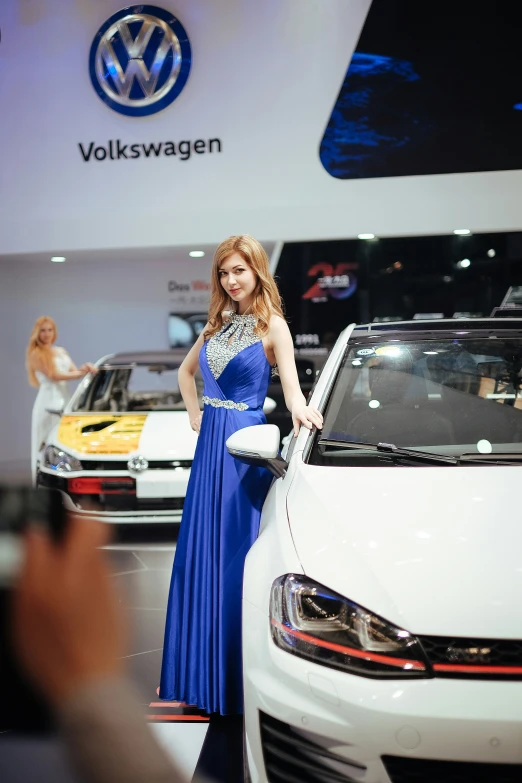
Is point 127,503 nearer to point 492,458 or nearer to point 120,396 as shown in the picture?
point 120,396

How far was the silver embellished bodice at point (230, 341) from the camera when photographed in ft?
8.21

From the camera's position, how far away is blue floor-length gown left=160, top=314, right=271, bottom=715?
2412mm

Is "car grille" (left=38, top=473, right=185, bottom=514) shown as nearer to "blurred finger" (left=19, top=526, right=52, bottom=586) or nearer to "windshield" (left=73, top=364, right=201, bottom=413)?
"blurred finger" (left=19, top=526, right=52, bottom=586)

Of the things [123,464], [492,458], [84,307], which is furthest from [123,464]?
[84,307]

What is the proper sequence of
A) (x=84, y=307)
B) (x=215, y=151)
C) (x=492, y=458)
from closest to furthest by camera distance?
(x=492, y=458) < (x=215, y=151) < (x=84, y=307)

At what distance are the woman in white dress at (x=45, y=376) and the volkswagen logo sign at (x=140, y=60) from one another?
232cm

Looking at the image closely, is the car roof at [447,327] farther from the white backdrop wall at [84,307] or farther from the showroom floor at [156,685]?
the white backdrop wall at [84,307]

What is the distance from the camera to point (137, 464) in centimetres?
459

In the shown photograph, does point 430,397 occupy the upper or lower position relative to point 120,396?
upper

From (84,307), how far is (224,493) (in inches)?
251

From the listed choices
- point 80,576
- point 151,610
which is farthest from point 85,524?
point 151,610

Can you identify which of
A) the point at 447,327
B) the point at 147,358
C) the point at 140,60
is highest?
the point at 140,60

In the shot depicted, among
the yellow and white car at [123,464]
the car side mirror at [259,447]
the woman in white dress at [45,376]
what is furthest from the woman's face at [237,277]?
the woman in white dress at [45,376]

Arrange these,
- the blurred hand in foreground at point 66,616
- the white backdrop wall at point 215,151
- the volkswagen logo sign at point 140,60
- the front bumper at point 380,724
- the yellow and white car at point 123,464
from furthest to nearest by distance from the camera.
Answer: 1. the volkswagen logo sign at point 140,60
2. the white backdrop wall at point 215,151
3. the yellow and white car at point 123,464
4. the blurred hand in foreground at point 66,616
5. the front bumper at point 380,724
